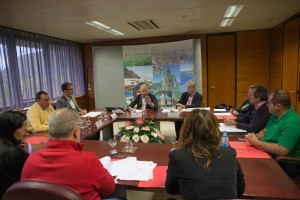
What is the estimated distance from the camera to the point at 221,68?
220 inches

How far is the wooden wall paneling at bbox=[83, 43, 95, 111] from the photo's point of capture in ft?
20.9

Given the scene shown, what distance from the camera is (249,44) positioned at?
17.4 feet

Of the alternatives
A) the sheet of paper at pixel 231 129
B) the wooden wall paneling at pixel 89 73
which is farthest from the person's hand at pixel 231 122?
the wooden wall paneling at pixel 89 73

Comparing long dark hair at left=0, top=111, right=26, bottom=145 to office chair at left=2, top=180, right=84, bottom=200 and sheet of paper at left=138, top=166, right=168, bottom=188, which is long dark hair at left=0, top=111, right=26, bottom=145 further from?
sheet of paper at left=138, top=166, right=168, bottom=188

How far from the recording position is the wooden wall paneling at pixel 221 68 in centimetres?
547

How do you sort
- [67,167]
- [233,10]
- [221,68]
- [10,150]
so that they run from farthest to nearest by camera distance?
1. [221,68]
2. [233,10]
3. [10,150]
4. [67,167]

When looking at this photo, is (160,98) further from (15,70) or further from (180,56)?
(15,70)

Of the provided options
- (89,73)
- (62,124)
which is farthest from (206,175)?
(89,73)

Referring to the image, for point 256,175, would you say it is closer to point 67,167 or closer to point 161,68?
point 67,167

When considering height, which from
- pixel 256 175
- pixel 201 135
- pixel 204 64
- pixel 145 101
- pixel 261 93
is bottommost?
pixel 256 175

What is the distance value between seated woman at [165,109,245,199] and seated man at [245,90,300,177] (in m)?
0.75

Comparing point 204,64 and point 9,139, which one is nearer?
point 9,139

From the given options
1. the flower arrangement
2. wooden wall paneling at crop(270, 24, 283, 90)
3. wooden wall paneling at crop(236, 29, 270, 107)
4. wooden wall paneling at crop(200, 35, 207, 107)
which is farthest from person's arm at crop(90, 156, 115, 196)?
wooden wall paneling at crop(236, 29, 270, 107)

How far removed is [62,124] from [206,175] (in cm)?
81
